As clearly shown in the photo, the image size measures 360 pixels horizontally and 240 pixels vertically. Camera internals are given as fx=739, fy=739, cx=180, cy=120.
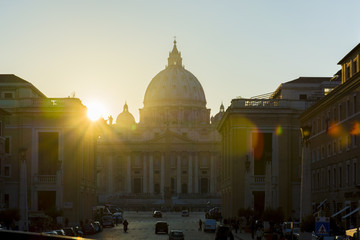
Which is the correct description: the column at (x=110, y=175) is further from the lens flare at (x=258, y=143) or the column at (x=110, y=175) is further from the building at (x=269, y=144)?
the lens flare at (x=258, y=143)

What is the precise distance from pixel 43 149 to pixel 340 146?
1385 inches

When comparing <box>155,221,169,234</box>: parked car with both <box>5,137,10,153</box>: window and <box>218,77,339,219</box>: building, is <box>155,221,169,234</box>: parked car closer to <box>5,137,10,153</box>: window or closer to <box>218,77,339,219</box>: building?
<box>218,77,339,219</box>: building

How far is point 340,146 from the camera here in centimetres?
5275

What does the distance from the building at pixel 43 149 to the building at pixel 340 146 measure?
24003 mm

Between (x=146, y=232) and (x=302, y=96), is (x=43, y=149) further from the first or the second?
(x=302, y=96)

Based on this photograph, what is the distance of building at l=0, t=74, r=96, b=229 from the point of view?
7231 centimetres

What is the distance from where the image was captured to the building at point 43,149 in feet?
237

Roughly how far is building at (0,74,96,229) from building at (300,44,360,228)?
24003 mm

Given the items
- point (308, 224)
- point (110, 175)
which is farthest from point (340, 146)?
point (110, 175)

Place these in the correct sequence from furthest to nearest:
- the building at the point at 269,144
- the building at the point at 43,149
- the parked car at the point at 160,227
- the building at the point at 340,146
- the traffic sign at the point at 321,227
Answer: the building at the point at 269,144, the building at the point at 43,149, the parked car at the point at 160,227, the building at the point at 340,146, the traffic sign at the point at 321,227

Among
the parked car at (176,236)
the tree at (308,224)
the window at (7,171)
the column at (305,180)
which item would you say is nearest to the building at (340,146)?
the column at (305,180)

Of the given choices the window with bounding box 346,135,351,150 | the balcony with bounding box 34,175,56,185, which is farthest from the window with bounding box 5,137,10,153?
the window with bounding box 346,135,351,150

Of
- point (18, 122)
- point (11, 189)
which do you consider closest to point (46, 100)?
point (18, 122)

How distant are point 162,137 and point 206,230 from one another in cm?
12958
